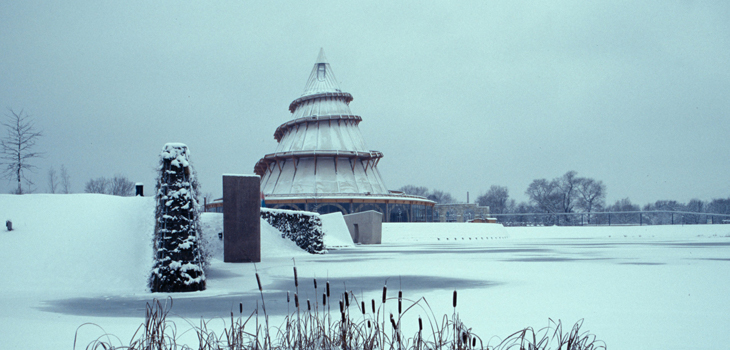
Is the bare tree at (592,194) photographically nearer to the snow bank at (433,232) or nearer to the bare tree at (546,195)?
the bare tree at (546,195)

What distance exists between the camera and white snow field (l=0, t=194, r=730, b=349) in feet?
17.2

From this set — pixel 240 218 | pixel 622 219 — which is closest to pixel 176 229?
pixel 240 218

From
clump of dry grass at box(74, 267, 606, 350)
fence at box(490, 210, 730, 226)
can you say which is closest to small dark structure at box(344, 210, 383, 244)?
clump of dry grass at box(74, 267, 606, 350)

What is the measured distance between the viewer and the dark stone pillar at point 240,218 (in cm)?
1448

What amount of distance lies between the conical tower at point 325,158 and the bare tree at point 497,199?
52.1m

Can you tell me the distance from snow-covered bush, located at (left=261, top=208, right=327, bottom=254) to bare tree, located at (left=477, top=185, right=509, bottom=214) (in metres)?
86.1

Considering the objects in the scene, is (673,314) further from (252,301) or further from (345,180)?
(345,180)

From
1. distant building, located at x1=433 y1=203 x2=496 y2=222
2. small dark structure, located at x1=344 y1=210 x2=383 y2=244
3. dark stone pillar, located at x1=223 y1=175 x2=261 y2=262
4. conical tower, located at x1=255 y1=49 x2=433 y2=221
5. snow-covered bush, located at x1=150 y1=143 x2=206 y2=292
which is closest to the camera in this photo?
snow-covered bush, located at x1=150 y1=143 x2=206 y2=292

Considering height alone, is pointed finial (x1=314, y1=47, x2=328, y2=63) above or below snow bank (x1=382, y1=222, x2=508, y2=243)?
above

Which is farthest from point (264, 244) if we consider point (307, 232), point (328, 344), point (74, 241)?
point (328, 344)

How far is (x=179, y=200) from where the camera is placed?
350 inches

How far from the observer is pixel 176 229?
28.7 ft

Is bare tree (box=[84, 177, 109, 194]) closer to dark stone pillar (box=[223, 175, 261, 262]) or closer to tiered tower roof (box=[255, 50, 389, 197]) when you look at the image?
tiered tower roof (box=[255, 50, 389, 197])

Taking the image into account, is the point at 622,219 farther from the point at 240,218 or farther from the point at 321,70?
the point at 240,218
